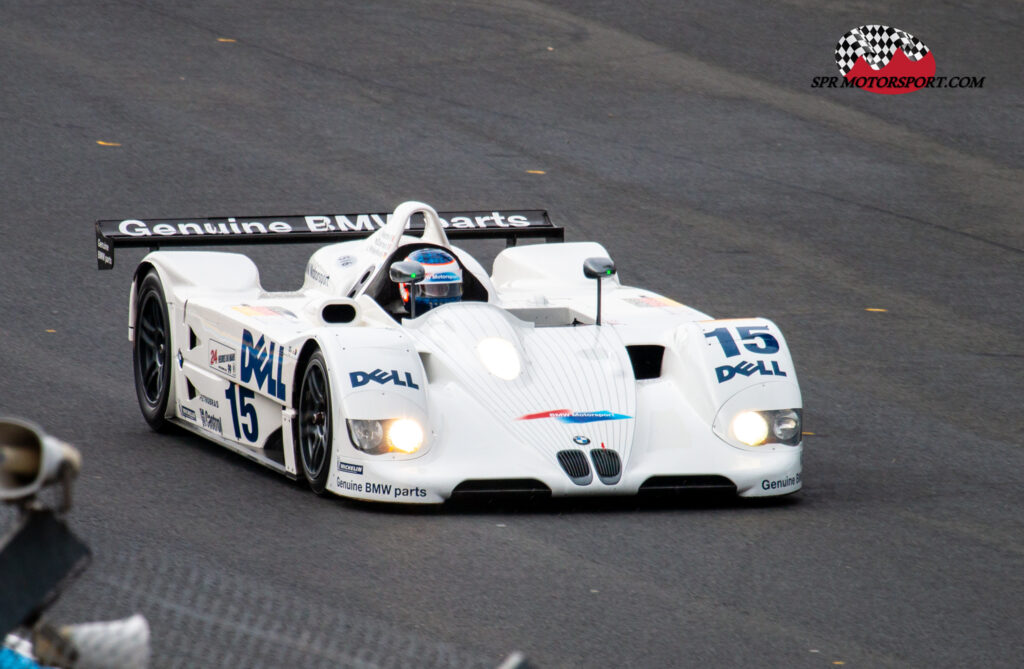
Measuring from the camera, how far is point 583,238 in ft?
47.6

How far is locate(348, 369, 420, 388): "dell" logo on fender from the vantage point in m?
7.77

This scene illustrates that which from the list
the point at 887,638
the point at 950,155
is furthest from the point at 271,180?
the point at 887,638

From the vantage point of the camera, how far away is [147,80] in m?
18.0

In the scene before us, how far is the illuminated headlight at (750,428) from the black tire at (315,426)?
1.92 metres

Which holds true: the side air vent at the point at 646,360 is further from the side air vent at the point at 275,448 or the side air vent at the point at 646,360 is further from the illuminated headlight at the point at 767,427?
the side air vent at the point at 275,448

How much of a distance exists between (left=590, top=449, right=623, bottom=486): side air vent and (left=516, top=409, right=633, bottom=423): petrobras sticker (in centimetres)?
17

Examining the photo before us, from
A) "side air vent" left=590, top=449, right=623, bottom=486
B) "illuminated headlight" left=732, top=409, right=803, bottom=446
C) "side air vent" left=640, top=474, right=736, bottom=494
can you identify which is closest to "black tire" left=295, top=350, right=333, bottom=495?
"side air vent" left=590, top=449, right=623, bottom=486

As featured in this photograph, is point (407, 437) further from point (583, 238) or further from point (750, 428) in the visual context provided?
point (583, 238)

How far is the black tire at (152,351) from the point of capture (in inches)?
375

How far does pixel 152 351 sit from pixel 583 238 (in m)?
5.40

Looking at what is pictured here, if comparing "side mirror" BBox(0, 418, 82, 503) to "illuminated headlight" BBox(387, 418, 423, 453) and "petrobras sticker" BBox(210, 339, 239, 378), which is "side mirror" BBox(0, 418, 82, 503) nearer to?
"illuminated headlight" BBox(387, 418, 423, 453)

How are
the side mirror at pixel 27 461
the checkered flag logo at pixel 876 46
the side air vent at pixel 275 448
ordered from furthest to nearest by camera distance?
the checkered flag logo at pixel 876 46, the side air vent at pixel 275 448, the side mirror at pixel 27 461

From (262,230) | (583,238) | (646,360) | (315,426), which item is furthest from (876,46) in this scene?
(315,426)

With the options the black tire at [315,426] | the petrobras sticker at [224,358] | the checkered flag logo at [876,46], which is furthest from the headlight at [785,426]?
the checkered flag logo at [876,46]
